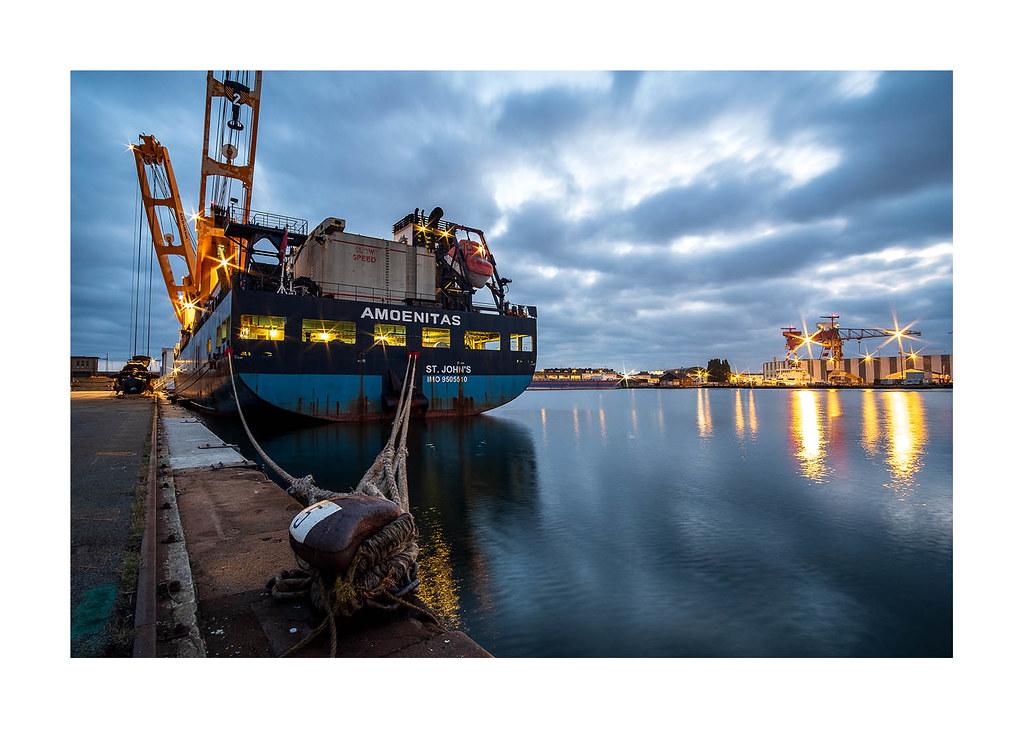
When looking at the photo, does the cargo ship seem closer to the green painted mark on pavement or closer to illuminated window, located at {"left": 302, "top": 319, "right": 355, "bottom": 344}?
illuminated window, located at {"left": 302, "top": 319, "right": 355, "bottom": 344}

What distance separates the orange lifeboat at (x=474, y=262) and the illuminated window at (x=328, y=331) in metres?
8.73

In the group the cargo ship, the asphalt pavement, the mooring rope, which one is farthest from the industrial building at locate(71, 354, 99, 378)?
the mooring rope

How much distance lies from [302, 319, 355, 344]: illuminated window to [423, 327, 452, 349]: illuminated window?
326 centimetres

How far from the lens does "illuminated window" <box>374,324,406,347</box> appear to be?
1975 cm

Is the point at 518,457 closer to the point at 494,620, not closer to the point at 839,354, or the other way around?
the point at 494,620

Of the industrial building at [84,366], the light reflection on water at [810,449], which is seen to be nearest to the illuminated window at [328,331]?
the light reflection on water at [810,449]

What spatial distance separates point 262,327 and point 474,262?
12369 millimetres

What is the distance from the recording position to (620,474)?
42.3 ft

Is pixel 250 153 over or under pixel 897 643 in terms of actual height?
over

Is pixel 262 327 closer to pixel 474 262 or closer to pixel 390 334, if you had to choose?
pixel 390 334

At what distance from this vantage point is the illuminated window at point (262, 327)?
17141 millimetres

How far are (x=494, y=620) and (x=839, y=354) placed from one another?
116 m

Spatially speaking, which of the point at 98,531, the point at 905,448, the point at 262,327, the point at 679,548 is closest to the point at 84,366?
the point at 262,327
